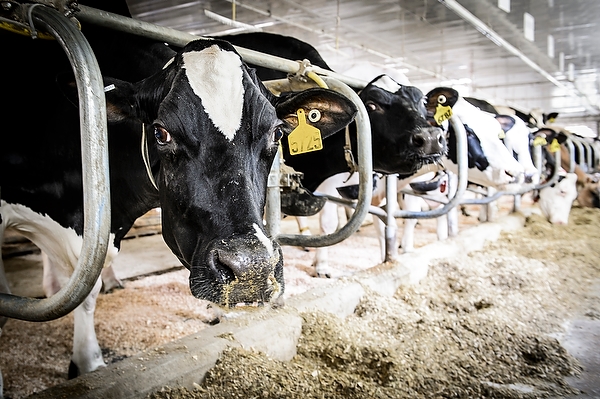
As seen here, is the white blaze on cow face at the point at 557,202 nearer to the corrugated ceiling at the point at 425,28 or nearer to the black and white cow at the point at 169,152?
the corrugated ceiling at the point at 425,28

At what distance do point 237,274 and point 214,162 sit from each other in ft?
1.20

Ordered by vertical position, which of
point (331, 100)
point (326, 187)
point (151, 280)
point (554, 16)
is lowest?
point (151, 280)

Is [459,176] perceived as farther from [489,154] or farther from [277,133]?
[277,133]

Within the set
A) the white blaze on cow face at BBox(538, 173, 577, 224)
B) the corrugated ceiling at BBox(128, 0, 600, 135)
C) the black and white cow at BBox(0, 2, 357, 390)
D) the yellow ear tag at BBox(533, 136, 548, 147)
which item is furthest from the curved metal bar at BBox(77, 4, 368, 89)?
the white blaze on cow face at BBox(538, 173, 577, 224)

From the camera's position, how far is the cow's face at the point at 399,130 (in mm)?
2992

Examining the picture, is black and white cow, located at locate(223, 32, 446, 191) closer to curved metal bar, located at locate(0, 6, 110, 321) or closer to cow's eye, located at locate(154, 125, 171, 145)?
cow's eye, located at locate(154, 125, 171, 145)

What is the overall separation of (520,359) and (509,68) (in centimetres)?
1270

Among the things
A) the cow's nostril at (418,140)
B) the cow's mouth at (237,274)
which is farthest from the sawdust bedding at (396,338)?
the cow's nostril at (418,140)

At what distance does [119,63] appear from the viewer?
225cm

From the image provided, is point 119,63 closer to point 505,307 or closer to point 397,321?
point 397,321

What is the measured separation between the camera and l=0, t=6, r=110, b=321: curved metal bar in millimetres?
1104

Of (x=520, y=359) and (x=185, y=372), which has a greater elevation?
(x=185, y=372)

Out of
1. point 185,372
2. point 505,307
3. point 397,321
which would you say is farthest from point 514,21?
point 185,372

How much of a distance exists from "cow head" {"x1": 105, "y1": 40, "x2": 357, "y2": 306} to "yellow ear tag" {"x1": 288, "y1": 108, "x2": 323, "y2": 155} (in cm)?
42
